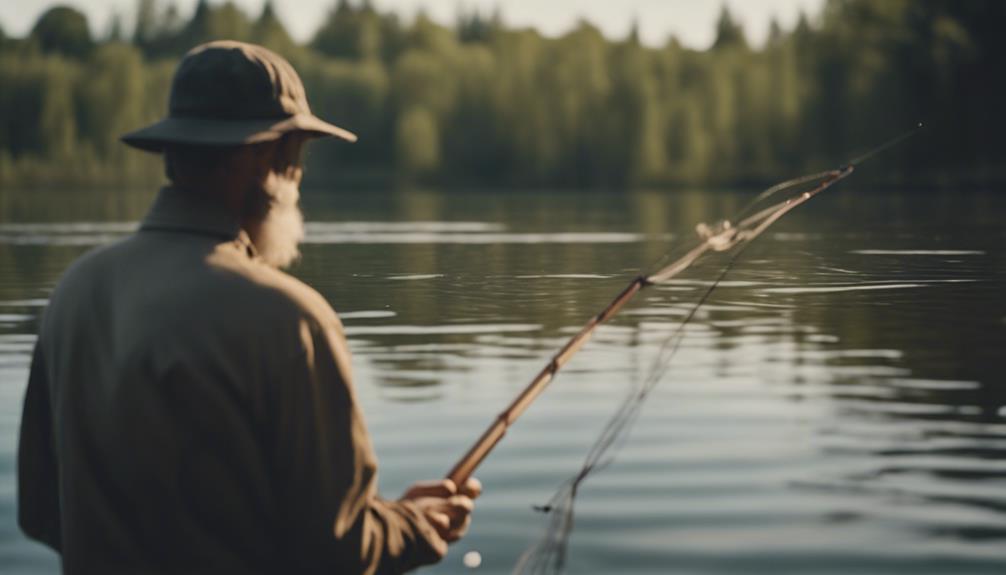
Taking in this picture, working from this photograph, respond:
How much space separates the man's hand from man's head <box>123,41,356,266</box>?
1.98 feet

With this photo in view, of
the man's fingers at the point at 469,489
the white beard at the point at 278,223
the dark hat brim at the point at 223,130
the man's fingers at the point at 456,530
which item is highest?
the dark hat brim at the point at 223,130

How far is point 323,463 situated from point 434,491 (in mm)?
543

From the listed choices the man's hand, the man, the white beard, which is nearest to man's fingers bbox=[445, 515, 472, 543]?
the man's hand

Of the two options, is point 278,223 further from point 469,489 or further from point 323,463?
point 469,489

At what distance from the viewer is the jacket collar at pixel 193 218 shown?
10.1ft

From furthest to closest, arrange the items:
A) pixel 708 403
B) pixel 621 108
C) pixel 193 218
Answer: pixel 621 108, pixel 708 403, pixel 193 218

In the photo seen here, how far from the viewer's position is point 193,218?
121 inches

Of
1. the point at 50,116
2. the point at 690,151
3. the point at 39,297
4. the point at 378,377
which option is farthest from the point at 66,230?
the point at 50,116

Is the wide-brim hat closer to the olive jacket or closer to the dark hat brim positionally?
the dark hat brim

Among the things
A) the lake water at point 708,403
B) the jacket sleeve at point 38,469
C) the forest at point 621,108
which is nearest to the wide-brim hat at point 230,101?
the jacket sleeve at point 38,469

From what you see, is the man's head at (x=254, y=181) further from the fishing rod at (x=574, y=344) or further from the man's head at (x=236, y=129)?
the fishing rod at (x=574, y=344)

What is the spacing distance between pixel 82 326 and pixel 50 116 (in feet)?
429

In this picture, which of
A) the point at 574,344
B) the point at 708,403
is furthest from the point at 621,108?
the point at 574,344

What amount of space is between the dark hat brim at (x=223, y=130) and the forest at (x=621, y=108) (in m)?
78.7
